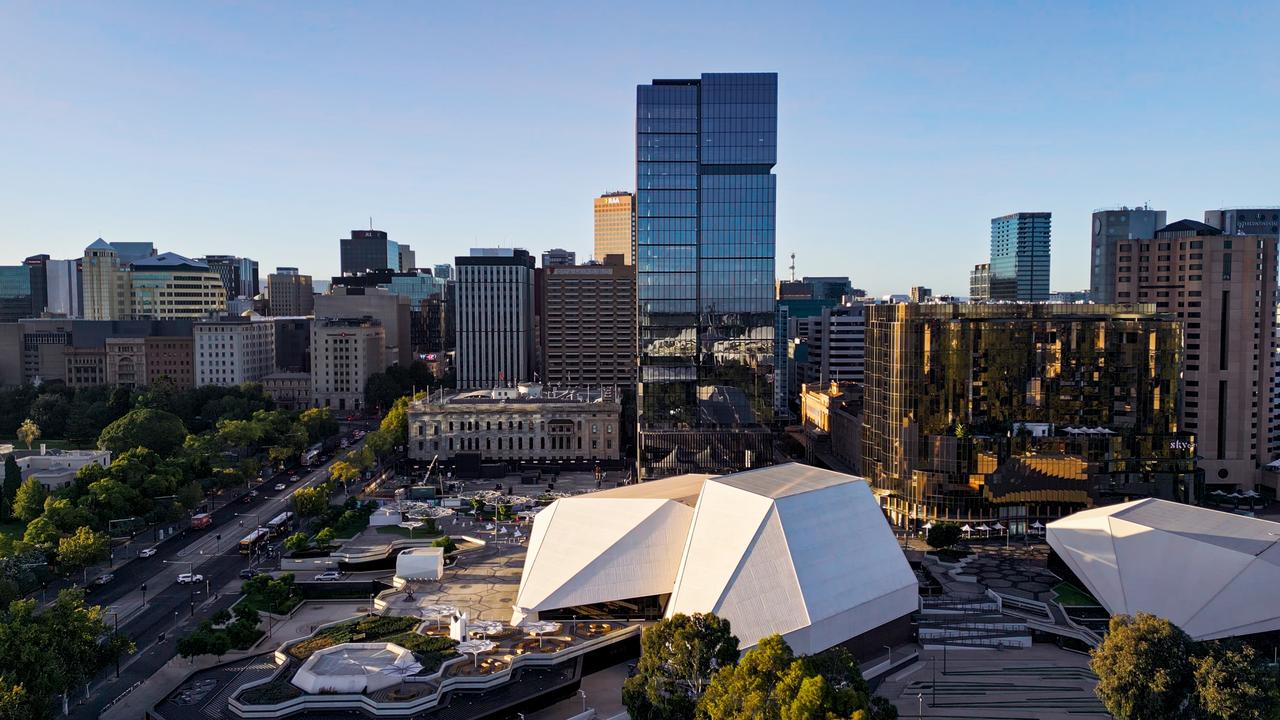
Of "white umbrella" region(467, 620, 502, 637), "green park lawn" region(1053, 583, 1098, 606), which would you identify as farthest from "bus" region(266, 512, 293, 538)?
"green park lawn" region(1053, 583, 1098, 606)

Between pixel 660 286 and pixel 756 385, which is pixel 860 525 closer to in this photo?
pixel 756 385

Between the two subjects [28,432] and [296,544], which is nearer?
[296,544]

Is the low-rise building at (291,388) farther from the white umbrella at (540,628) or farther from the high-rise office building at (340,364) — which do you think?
the white umbrella at (540,628)

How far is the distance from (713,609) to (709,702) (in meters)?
12.9

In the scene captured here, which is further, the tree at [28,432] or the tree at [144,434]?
the tree at [28,432]

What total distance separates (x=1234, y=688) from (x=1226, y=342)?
251 feet

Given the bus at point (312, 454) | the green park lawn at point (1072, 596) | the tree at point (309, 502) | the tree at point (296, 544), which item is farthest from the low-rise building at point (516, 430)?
the green park lawn at point (1072, 596)

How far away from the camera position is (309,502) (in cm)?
9450

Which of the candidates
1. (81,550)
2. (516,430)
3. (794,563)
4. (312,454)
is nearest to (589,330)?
(516,430)

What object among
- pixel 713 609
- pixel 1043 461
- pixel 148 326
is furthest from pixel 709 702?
pixel 148 326

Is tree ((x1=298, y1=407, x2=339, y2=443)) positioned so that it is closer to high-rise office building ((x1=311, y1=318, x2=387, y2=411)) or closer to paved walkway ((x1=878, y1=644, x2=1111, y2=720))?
high-rise office building ((x1=311, y1=318, x2=387, y2=411))

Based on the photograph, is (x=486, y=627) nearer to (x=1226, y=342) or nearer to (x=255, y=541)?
(x=255, y=541)

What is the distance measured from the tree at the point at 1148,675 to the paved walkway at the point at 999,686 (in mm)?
7598

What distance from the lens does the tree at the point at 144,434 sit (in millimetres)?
119562
